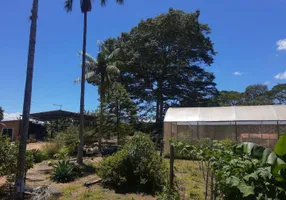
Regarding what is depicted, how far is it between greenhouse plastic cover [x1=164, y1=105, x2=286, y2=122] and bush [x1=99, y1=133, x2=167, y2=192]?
10433 mm

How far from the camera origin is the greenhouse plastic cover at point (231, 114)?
16453mm

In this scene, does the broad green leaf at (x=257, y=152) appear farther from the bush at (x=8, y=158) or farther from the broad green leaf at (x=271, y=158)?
the bush at (x=8, y=158)

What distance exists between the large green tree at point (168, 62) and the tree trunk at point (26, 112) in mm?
22324

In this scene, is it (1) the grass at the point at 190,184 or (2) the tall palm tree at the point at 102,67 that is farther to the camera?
(2) the tall palm tree at the point at 102,67

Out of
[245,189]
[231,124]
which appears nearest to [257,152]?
[245,189]

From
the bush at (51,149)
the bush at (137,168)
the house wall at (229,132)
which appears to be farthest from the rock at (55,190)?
the bush at (51,149)

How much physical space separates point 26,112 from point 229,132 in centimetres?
1327

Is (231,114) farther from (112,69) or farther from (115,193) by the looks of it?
(115,193)

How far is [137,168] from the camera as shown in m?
7.62

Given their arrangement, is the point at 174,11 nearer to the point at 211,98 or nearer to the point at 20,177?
the point at 211,98

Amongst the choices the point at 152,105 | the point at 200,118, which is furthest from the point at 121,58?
the point at 200,118

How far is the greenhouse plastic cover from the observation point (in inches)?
648

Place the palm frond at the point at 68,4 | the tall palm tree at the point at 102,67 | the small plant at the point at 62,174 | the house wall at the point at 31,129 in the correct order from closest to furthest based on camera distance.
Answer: the small plant at the point at 62,174 < the palm frond at the point at 68,4 < the tall palm tree at the point at 102,67 < the house wall at the point at 31,129

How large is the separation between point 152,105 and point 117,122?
11752mm
